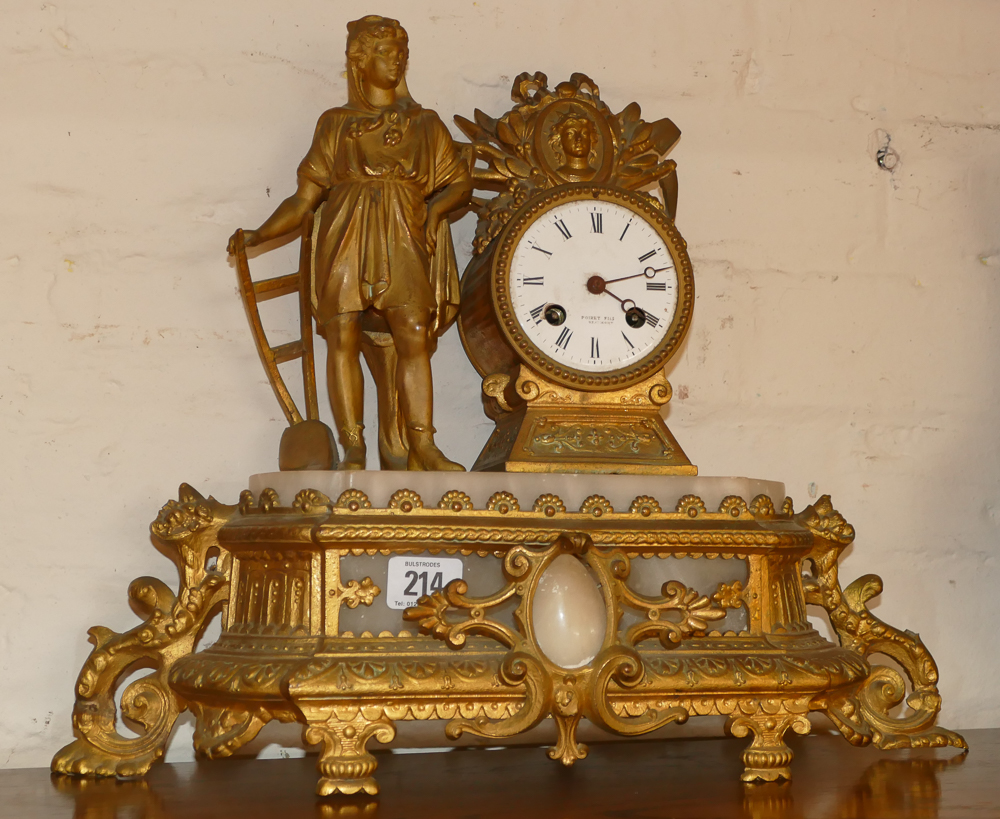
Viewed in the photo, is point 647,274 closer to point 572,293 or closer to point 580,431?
point 572,293

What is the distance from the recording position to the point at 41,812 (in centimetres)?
118

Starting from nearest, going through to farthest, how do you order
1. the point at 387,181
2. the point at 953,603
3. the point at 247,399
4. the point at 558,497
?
1. the point at 558,497
2. the point at 387,181
3. the point at 247,399
4. the point at 953,603

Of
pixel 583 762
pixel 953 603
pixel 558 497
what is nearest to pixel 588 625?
pixel 558 497

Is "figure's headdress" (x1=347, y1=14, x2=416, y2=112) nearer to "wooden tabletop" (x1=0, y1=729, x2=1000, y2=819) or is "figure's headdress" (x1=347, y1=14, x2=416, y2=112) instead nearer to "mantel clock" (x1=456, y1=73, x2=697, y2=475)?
"mantel clock" (x1=456, y1=73, x2=697, y2=475)

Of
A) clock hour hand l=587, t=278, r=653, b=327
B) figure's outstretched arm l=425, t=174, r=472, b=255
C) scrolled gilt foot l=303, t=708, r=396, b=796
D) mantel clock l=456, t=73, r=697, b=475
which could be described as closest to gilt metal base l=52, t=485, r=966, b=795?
scrolled gilt foot l=303, t=708, r=396, b=796

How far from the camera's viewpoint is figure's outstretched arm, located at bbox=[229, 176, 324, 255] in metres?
1.44

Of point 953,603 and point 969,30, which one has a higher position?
point 969,30

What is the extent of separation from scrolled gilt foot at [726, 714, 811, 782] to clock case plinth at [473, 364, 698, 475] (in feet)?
0.91

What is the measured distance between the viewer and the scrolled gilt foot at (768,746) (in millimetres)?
A: 1311

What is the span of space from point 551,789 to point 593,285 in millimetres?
568

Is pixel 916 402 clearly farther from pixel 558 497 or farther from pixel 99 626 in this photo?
pixel 99 626

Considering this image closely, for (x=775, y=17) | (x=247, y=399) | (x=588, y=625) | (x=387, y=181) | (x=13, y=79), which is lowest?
(x=588, y=625)

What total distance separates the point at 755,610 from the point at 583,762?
11.4 inches

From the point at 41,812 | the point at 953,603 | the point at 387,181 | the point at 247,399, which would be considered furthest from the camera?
the point at 953,603
